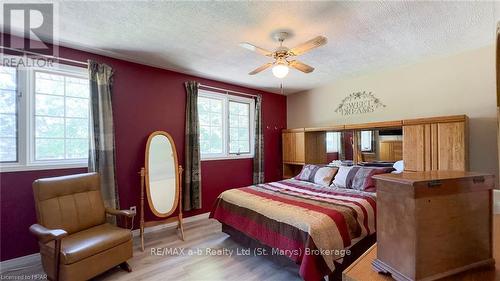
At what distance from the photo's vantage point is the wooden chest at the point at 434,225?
0.65 meters

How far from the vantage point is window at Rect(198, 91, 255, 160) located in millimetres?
3891

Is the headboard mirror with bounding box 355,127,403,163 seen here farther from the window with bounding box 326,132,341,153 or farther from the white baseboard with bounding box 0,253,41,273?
the white baseboard with bounding box 0,253,41,273

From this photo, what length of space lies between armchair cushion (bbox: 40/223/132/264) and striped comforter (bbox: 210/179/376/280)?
1.19m

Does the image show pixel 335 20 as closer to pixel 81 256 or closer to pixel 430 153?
pixel 430 153

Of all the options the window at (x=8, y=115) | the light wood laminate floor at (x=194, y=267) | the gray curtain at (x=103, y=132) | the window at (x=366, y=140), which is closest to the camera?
the light wood laminate floor at (x=194, y=267)

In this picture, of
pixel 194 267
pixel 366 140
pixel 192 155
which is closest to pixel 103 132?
pixel 192 155

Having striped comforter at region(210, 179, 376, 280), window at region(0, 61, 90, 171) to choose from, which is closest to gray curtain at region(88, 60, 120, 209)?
window at region(0, 61, 90, 171)

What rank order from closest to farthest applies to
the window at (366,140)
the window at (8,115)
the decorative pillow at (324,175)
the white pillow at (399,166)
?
the window at (8,115), the white pillow at (399,166), the decorative pillow at (324,175), the window at (366,140)

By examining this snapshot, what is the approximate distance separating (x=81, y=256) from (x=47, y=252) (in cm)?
34

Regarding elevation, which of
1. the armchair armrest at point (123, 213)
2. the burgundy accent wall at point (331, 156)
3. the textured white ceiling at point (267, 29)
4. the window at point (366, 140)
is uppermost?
the textured white ceiling at point (267, 29)

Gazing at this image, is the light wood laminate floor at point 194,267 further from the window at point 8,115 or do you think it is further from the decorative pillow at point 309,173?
the decorative pillow at point 309,173

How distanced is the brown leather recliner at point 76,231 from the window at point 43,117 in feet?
1.46

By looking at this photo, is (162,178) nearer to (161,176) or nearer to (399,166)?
(161,176)


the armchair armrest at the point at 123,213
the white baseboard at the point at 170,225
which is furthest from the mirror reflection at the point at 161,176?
the armchair armrest at the point at 123,213
